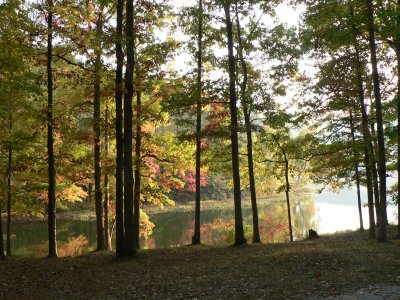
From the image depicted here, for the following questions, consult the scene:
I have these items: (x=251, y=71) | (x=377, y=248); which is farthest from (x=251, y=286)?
(x=251, y=71)

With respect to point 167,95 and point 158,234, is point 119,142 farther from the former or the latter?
point 158,234

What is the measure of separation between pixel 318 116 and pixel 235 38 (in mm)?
5786

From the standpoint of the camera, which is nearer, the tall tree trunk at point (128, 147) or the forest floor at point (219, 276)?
the forest floor at point (219, 276)

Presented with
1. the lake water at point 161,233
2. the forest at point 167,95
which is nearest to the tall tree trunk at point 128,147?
the forest at point 167,95

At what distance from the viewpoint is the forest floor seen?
7734mm

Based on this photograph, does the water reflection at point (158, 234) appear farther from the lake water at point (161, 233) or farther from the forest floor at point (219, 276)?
the forest floor at point (219, 276)

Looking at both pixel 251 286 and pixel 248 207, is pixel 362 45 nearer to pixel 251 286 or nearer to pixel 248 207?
pixel 251 286

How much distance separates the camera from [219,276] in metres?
9.34

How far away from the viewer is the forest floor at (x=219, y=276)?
7.73 m

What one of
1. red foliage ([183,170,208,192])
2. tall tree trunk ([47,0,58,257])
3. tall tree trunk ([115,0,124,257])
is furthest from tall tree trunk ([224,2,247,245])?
red foliage ([183,170,208,192])

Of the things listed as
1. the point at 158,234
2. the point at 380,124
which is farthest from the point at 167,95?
the point at 158,234

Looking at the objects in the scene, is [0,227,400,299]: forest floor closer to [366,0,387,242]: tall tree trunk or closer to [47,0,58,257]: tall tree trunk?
[366,0,387,242]: tall tree trunk

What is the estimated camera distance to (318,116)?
18.9 m

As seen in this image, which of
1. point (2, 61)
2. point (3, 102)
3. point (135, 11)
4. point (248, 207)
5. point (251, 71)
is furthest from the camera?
point (248, 207)
